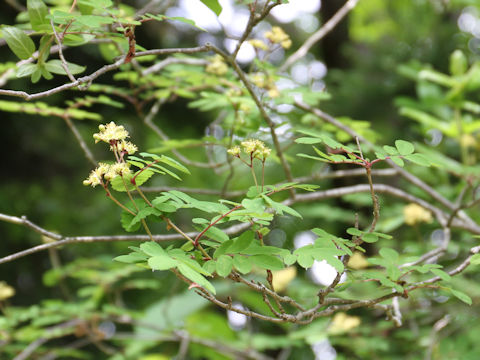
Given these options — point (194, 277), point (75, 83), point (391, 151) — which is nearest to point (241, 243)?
point (194, 277)

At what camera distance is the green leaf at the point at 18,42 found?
3.74 ft

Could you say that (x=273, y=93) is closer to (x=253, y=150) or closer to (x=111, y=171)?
(x=253, y=150)

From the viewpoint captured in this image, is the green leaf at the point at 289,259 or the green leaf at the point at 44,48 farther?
the green leaf at the point at 44,48

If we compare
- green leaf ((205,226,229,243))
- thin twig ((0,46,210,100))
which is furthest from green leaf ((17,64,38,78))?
green leaf ((205,226,229,243))

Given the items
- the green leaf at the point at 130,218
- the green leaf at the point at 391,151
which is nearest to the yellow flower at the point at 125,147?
the green leaf at the point at 130,218

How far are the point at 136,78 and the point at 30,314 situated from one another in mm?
1172

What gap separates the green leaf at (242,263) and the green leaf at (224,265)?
0.03 ft

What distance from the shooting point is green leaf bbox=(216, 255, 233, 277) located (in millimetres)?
878

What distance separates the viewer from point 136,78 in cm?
198

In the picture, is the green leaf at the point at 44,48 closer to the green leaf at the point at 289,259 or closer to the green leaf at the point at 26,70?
the green leaf at the point at 26,70

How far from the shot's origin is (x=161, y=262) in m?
0.81

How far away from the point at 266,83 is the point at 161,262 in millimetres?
1114

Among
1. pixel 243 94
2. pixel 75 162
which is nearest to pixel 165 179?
pixel 75 162

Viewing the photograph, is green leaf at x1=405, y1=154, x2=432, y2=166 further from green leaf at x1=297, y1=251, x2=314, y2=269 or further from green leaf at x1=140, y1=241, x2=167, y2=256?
green leaf at x1=140, y1=241, x2=167, y2=256
